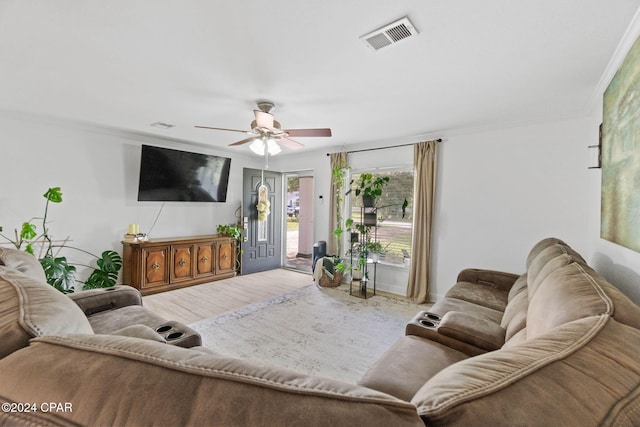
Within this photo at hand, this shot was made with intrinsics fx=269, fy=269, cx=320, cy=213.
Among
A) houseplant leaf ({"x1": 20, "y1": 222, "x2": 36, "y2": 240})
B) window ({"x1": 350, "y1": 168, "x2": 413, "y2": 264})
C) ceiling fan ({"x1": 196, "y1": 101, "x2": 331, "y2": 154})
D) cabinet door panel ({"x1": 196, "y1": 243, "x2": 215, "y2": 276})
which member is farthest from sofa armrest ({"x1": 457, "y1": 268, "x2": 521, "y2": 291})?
houseplant leaf ({"x1": 20, "y1": 222, "x2": 36, "y2": 240})

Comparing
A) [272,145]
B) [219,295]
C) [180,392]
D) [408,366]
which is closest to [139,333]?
[180,392]

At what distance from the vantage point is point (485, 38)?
173cm

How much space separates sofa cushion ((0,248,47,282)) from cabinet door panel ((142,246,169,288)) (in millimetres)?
2366

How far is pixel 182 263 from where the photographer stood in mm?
4523

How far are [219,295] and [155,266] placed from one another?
1.11 meters

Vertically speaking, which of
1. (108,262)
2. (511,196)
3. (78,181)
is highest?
(78,181)

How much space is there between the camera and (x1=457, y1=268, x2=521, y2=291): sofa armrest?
2881 millimetres

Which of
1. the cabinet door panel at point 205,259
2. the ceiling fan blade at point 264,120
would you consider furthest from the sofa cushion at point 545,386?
the cabinet door panel at point 205,259

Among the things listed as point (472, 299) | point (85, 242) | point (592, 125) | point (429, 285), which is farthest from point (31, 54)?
point (592, 125)

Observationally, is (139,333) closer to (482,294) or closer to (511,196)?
(482,294)

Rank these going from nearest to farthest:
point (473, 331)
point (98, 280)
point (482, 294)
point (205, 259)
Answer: point (473, 331)
point (482, 294)
point (98, 280)
point (205, 259)

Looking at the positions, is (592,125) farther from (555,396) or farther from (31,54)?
(31,54)

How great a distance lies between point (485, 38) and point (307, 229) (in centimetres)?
590

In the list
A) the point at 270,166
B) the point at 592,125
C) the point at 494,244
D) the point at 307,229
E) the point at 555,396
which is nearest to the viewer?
the point at 555,396
